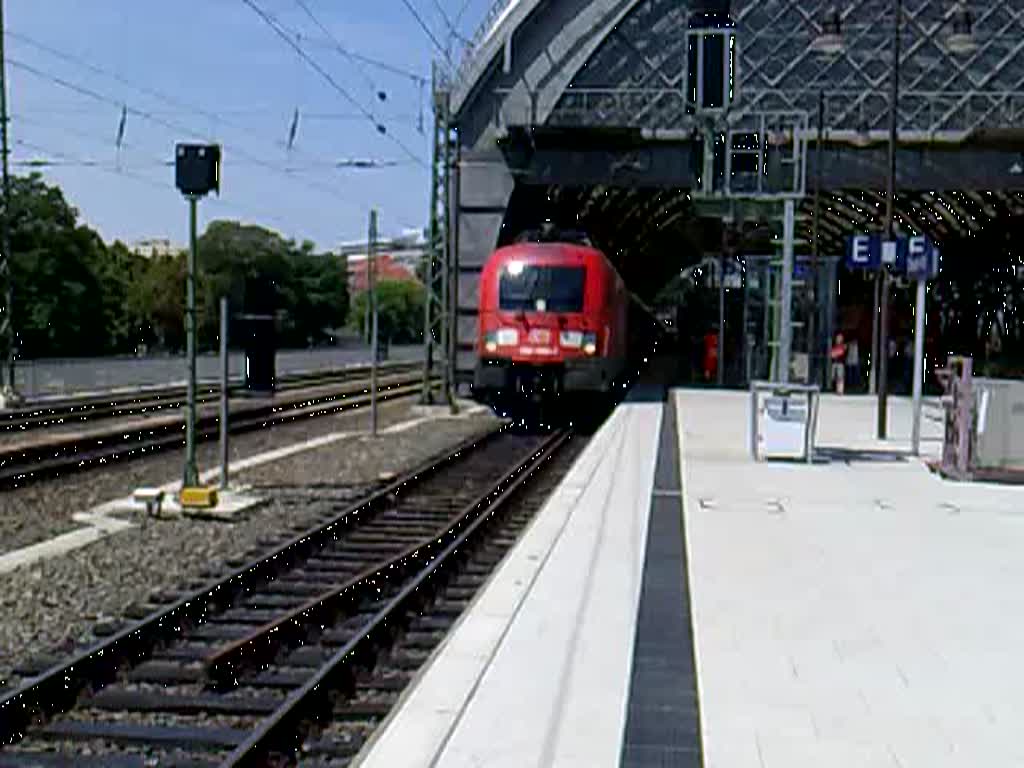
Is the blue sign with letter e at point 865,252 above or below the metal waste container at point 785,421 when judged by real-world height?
above

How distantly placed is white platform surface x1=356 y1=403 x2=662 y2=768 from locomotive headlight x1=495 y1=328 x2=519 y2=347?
11974 mm

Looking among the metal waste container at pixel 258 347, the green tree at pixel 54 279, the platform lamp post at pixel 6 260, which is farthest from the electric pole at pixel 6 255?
the green tree at pixel 54 279

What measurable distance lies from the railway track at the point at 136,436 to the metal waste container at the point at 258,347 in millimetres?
3220

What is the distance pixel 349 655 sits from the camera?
24.6ft

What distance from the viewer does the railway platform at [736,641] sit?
501 centimetres

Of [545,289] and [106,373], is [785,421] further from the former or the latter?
[106,373]

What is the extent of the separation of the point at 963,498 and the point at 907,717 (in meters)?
7.55

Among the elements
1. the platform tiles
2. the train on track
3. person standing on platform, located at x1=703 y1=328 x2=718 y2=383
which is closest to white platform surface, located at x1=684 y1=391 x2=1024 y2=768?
the platform tiles

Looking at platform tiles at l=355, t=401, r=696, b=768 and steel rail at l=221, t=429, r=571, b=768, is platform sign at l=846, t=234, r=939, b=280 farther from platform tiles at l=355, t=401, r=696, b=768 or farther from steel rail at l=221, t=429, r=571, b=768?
platform tiles at l=355, t=401, r=696, b=768

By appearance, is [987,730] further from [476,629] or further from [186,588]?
[186,588]

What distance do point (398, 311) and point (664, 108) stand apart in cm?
7190

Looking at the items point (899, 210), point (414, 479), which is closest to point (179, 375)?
point (414, 479)

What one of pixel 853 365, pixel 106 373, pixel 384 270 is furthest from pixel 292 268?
pixel 853 365

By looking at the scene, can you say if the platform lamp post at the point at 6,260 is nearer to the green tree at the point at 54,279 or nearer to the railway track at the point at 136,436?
the railway track at the point at 136,436
